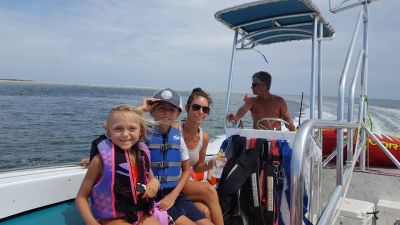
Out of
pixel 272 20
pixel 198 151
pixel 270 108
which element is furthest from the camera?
pixel 270 108

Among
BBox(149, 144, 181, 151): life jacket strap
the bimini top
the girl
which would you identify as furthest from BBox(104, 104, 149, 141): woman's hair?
the bimini top

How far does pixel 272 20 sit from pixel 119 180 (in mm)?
2521

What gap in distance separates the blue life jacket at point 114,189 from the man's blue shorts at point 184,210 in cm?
31

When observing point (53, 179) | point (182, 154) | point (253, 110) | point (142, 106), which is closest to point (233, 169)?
point (182, 154)

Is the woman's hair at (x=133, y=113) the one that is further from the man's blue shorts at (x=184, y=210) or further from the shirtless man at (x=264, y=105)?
the shirtless man at (x=264, y=105)

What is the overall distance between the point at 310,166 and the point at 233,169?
1.66 ft

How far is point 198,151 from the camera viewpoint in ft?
8.56

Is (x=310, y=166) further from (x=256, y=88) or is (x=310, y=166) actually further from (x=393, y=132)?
(x=393, y=132)

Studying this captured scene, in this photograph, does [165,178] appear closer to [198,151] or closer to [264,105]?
[198,151]

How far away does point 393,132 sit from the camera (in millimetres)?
11195

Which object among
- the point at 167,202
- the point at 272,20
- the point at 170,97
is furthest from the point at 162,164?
the point at 272,20

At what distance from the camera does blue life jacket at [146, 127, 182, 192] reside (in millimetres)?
2154

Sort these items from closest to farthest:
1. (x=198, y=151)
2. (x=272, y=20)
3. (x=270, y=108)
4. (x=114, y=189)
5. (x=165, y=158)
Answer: (x=114, y=189)
(x=165, y=158)
(x=198, y=151)
(x=272, y=20)
(x=270, y=108)

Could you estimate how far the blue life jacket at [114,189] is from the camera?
1.77m
